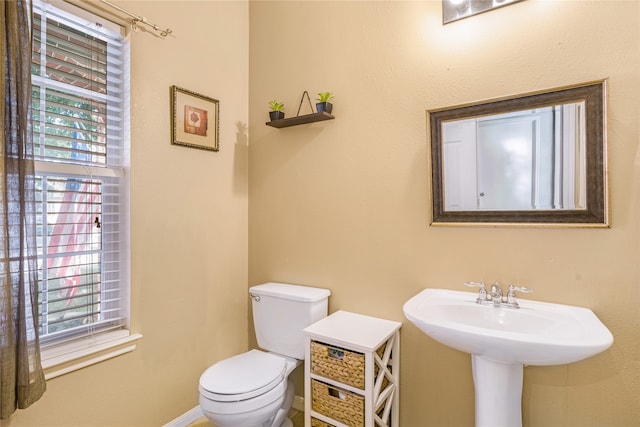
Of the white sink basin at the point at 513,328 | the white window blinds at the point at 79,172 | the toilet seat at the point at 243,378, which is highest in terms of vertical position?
the white window blinds at the point at 79,172

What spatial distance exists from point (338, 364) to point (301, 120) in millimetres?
1339

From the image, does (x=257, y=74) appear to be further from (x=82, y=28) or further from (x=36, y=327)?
(x=36, y=327)

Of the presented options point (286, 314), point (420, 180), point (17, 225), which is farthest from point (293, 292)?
point (17, 225)

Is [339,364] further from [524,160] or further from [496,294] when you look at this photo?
[524,160]

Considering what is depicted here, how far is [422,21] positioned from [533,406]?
1842 millimetres

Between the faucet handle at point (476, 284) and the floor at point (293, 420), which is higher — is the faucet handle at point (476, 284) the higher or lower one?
the higher one

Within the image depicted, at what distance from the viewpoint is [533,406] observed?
1406 millimetres

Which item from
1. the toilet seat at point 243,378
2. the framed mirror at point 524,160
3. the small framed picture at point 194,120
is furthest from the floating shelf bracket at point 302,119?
the toilet seat at point 243,378

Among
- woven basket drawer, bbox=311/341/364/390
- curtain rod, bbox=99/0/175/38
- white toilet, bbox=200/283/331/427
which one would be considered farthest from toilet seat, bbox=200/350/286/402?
curtain rod, bbox=99/0/175/38

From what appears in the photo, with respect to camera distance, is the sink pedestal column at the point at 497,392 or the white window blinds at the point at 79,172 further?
the white window blinds at the point at 79,172

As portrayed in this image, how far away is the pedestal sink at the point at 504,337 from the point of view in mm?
994

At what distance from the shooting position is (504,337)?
40.3 inches

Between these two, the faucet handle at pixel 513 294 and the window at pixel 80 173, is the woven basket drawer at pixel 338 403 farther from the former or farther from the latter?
the window at pixel 80 173

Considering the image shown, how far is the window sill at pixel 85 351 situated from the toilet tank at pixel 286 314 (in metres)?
0.65
